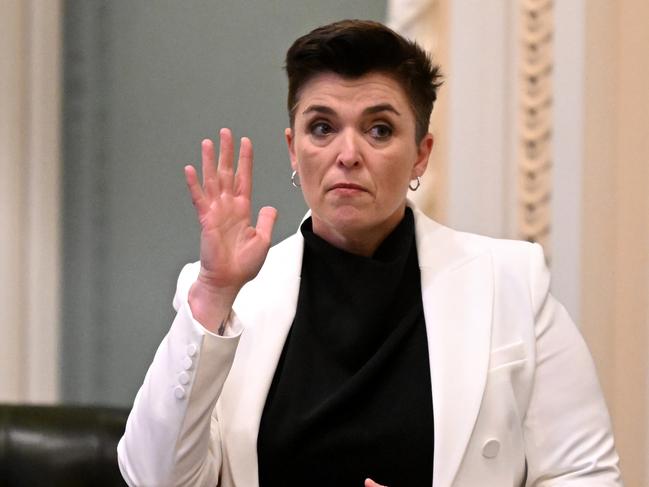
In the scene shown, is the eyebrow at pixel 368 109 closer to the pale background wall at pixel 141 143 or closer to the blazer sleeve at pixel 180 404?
the blazer sleeve at pixel 180 404

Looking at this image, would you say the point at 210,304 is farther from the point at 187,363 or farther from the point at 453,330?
the point at 453,330

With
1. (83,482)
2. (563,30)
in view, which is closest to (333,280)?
(83,482)

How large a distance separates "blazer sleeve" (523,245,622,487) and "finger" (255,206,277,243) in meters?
0.44

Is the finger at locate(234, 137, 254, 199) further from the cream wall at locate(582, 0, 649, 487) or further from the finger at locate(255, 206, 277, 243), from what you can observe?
the cream wall at locate(582, 0, 649, 487)

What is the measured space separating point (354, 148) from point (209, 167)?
0.23 meters

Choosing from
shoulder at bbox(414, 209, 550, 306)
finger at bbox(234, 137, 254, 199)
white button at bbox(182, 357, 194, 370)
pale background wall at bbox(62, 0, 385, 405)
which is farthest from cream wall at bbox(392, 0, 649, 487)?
white button at bbox(182, 357, 194, 370)

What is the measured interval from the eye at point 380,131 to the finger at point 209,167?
0.28 metres

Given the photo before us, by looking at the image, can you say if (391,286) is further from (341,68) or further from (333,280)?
(341,68)

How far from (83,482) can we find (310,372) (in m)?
0.48

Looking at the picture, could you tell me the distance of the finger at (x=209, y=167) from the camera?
142 centimetres

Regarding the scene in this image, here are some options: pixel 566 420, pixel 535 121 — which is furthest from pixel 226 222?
pixel 535 121

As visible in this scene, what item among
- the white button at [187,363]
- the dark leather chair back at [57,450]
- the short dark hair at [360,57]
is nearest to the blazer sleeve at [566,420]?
the short dark hair at [360,57]

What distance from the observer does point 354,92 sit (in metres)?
1.58

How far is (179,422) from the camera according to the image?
4.72 ft
